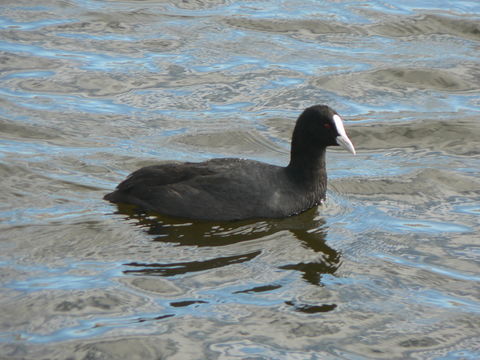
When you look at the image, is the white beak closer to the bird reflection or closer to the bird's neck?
Result: the bird's neck

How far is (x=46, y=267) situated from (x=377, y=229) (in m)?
2.59

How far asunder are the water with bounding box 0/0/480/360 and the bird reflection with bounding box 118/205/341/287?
0.02m

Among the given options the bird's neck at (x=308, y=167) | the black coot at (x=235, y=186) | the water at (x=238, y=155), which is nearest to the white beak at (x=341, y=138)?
the black coot at (x=235, y=186)

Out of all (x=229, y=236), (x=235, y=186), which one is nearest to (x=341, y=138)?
(x=235, y=186)

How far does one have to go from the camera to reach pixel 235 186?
A: 751 centimetres

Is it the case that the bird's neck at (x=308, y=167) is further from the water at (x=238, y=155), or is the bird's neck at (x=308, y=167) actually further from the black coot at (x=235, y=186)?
the water at (x=238, y=155)

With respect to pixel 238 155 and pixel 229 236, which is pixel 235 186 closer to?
pixel 229 236

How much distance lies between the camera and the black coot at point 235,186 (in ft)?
24.6

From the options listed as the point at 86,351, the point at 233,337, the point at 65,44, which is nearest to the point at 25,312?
the point at 86,351

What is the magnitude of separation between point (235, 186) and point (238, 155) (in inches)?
68.4

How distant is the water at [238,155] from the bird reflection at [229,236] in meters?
0.02

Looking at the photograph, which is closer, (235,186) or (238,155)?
(235,186)

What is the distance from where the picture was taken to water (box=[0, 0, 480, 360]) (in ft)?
19.9

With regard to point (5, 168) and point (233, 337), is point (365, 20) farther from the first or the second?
point (233, 337)
